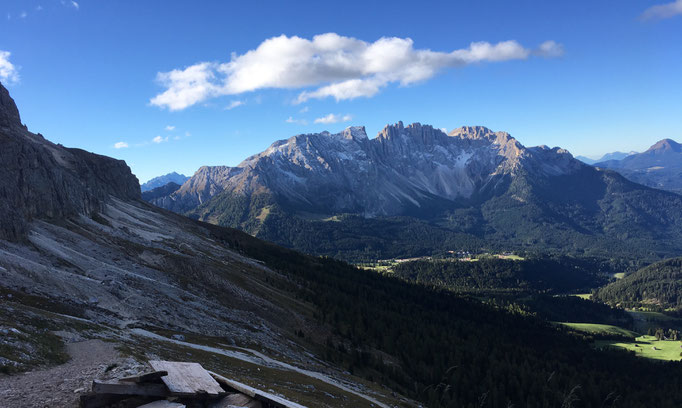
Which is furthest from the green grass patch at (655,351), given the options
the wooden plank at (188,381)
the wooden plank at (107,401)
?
the wooden plank at (107,401)

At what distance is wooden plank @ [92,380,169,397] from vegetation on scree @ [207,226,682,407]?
59159 millimetres

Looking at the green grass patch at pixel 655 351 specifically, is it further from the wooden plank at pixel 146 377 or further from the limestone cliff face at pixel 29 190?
the limestone cliff face at pixel 29 190

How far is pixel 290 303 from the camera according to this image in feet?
358

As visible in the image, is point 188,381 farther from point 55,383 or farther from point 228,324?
point 228,324

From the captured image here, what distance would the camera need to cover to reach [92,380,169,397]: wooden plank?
12422mm

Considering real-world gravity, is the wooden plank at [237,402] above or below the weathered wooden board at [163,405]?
below

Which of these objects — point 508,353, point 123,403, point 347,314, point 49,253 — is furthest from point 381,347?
point 123,403

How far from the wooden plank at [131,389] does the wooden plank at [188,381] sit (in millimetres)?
358

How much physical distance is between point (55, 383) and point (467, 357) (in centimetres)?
12149

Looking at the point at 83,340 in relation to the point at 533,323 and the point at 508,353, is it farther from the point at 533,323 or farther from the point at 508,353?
the point at 533,323

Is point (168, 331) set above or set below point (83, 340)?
below

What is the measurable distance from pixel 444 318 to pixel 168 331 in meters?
141

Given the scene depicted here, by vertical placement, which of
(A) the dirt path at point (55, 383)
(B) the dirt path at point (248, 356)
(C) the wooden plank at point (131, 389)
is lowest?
(B) the dirt path at point (248, 356)

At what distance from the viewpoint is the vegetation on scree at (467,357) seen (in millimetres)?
93625
